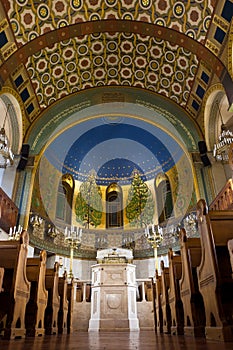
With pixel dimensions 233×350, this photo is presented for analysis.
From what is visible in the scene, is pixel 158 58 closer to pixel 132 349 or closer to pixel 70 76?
pixel 70 76

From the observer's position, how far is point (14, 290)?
413 centimetres

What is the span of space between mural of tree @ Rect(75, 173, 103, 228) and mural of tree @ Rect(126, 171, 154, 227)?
181cm

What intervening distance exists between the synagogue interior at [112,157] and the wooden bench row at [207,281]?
3 cm

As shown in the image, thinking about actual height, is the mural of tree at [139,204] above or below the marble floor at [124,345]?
above

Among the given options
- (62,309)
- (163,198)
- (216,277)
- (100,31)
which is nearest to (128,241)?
(163,198)

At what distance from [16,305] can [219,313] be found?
115 inches

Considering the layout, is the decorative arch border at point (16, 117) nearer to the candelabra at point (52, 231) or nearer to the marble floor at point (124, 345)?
the candelabra at point (52, 231)

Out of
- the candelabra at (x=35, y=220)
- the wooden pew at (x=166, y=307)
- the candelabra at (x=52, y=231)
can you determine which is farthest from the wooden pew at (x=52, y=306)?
the candelabra at (x=52, y=231)

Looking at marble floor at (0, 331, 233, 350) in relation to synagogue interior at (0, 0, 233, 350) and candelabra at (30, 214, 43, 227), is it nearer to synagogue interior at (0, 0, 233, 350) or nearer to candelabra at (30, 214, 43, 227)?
synagogue interior at (0, 0, 233, 350)

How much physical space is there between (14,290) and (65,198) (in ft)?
38.1

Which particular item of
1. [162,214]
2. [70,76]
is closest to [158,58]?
[70,76]

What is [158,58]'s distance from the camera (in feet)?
37.9

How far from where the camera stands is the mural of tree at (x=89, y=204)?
1578 cm

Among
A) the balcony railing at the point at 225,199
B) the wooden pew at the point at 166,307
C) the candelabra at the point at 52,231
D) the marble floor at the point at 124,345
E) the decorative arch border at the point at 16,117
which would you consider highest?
the decorative arch border at the point at 16,117
